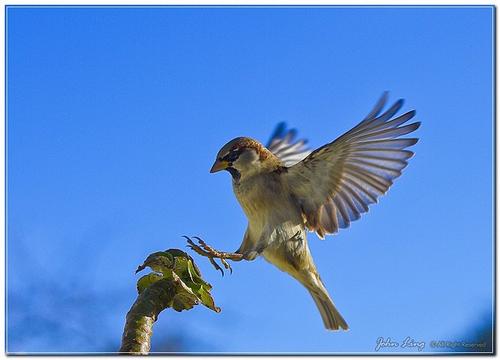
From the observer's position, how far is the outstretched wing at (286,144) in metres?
7.16

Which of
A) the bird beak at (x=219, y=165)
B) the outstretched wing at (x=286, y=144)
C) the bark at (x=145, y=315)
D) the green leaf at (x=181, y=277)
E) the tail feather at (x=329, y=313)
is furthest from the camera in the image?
the outstretched wing at (x=286, y=144)

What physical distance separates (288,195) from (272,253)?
487mm

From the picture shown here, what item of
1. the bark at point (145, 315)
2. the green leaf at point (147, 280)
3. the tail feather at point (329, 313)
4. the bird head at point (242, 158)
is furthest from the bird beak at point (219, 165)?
the bark at point (145, 315)

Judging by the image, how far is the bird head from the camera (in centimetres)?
468

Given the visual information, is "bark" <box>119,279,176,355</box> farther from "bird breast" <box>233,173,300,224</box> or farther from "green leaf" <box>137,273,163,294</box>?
"bird breast" <box>233,173,300,224</box>

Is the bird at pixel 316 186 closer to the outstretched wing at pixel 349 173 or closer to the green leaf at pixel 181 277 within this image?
the outstretched wing at pixel 349 173

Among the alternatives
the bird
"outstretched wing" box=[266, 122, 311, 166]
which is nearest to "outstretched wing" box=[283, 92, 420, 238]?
the bird

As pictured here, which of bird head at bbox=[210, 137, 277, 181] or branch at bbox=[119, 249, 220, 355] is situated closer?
branch at bbox=[119, 249, 220, 355]

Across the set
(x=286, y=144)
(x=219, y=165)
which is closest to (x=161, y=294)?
(x=219, y=165)

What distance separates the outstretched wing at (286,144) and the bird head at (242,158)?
2.03 meters

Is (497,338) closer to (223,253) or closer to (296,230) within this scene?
(223,253)

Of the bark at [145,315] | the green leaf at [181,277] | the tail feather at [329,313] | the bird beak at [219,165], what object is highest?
the bird beak at [219,165]

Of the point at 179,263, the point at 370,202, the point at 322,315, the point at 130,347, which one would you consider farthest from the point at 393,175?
the point at 130,347

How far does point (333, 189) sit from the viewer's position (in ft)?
16.8
